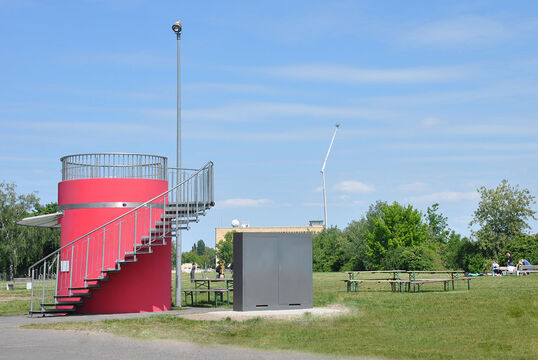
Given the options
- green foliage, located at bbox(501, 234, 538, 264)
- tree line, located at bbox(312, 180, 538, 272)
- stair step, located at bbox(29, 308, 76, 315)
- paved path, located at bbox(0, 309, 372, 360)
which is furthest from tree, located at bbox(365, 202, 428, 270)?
paved path, located at bbox(0, 309, 372, 360)

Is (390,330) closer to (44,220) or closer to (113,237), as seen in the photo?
(113,237)

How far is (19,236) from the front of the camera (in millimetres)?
65438

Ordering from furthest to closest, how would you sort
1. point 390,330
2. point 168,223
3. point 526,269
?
point 526,269, point 168,223, point 390,330

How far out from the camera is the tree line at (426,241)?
59.9 m

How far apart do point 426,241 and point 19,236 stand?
48.0 meters

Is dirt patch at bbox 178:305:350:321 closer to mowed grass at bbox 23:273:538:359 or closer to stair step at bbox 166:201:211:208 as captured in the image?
mowed grass at bbox 23:273:538:359

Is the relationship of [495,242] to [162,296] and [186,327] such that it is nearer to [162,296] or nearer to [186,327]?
[162,296]

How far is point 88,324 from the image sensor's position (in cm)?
1603

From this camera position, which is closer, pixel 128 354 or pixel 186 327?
pixel 128 354

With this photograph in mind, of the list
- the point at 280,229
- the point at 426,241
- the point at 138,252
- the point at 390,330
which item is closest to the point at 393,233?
the point at 426,241

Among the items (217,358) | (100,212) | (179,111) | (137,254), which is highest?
(179,111)

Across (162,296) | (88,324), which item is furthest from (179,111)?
(88,324)

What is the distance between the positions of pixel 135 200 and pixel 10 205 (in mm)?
52543

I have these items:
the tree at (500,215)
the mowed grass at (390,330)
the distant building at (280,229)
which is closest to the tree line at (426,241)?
the tree at (500,215)
